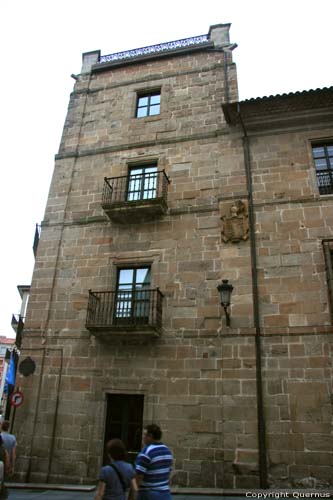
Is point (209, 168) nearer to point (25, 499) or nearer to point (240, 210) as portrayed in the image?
point (240, 210)

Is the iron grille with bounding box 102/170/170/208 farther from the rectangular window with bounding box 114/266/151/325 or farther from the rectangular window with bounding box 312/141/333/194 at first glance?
the rectangular window with bounding box 312/141/333/194

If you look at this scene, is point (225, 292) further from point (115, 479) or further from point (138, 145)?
point (138, 145)

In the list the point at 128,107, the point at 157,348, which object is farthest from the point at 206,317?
the point at 128,107

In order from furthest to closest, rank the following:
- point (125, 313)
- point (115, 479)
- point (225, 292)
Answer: point (125, 313)
point (225, 292)
point (115, 479)

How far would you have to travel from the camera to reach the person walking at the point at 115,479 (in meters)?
3.48

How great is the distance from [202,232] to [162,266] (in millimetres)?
1341

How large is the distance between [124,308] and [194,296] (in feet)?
5.74

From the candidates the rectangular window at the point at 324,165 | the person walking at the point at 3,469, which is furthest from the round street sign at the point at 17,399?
the rectangular window at the point at 324,165

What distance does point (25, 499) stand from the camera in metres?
6.90

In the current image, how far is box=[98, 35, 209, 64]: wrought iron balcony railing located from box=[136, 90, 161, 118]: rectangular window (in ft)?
5.61

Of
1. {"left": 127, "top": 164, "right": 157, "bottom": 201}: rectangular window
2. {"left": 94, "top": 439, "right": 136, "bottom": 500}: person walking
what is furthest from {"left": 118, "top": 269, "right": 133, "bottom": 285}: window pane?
{"left": 94, "top": 439, "right": 136, "bottom": 500}: person walking

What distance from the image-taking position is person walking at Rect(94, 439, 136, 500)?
11.4 ft

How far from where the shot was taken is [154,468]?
361 centimetres

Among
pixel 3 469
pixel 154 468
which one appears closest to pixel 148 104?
pixel 3 469
